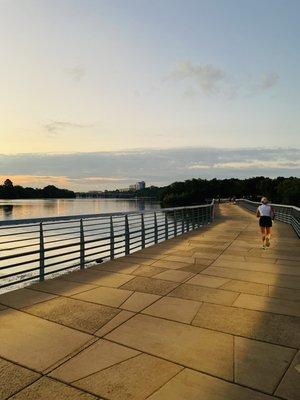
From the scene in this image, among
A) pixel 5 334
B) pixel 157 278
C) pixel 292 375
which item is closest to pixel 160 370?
pixel 292 375

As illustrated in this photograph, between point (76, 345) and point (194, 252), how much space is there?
7.97 metres

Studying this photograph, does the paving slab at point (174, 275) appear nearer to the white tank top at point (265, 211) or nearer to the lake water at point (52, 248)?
the lake water at point (52, 248)

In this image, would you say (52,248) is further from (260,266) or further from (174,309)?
(260,266)

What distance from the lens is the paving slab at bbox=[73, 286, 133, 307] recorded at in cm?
639

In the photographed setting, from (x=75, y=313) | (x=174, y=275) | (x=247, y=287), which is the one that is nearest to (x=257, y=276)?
(x=247, y=287)

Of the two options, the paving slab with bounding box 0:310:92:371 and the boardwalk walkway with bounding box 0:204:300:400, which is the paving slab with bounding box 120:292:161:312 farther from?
the paving slab with bounding box 0:310:92:371

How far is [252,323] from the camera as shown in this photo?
541 cm

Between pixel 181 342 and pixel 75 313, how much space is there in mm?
1846

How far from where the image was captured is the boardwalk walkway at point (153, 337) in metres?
3.66

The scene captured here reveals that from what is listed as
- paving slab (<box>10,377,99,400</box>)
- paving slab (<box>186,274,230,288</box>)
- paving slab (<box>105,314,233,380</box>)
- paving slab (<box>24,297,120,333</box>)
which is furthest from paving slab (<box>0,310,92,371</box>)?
paving slab (<box>186,274,230,288</box>)

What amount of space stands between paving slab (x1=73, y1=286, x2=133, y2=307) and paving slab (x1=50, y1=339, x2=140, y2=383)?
65.5 inches

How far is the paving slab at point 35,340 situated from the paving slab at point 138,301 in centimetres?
127

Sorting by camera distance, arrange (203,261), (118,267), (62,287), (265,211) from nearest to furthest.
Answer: (62,287), (118,267), (203,261), (265,211)

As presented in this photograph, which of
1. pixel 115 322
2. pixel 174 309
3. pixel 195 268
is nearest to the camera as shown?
pixel 115 322
